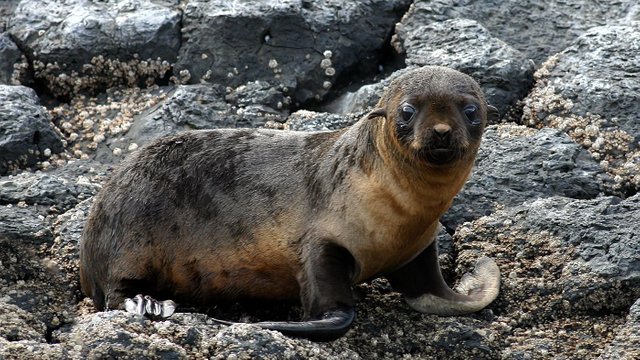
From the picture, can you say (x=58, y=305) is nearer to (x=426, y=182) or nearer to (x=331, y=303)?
(x=331, y=303)

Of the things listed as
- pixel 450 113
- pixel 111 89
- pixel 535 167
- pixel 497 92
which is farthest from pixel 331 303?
pixel 111 89

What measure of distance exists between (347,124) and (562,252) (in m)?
2.19

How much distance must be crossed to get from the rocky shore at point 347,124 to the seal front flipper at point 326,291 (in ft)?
0.36

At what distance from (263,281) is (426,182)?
3.79ft

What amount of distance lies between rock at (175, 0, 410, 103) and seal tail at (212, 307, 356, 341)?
329cm

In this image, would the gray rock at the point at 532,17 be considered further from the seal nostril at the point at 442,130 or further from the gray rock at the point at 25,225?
the gray rock at the point at 25,225

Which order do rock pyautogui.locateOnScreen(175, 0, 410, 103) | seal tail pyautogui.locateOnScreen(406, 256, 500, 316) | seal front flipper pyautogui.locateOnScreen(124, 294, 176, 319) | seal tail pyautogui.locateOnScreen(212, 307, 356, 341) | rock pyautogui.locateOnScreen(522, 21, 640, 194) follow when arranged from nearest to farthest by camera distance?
1. seal tail pyautogui.locateOnScreen(212, 307, 356, 341)
2. seal front flipper pyautogui.locateOnScreen(124, 294, 176, 319)
3. seal tail pyautogui.locateOnScreen(406, 256, 500, 316)
4. rock pyautogui.locateOnScreen(522, 21, 640, 194)
5. rock pyautogui.locateOnScreen(175, 0, 410, 103)

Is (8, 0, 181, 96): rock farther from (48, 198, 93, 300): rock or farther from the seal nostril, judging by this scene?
the seal nostril

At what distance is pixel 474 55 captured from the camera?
1041cm

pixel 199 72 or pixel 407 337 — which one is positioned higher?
pixel 199 72

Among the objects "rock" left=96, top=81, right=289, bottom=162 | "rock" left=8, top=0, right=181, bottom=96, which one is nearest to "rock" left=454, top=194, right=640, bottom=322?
"rock" left=96, top=81, right=289, bottom=162

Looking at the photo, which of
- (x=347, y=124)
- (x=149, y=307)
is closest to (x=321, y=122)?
(x=347, y=124)

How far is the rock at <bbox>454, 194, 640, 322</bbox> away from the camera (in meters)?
8.21

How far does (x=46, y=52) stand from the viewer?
11.0 meters
